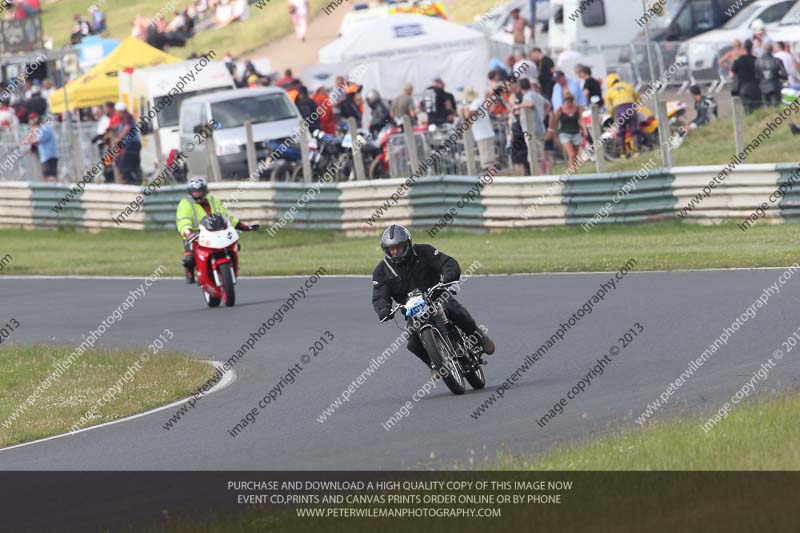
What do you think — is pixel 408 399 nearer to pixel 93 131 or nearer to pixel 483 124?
pixel 483 124

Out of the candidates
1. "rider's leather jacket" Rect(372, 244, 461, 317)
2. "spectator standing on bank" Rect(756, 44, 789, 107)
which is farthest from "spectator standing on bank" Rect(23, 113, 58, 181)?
"rider's leather jacket" Rect(372, 244, 461, 317)

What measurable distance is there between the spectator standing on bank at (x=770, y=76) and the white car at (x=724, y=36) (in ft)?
11.6

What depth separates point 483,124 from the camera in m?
26.5

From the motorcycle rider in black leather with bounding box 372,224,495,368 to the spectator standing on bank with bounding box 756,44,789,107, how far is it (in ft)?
52.8

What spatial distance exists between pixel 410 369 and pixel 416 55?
22.4 meters

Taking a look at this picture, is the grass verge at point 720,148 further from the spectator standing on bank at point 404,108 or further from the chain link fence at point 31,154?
the chain link fence at point 31,154

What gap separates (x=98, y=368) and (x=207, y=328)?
2.66 m

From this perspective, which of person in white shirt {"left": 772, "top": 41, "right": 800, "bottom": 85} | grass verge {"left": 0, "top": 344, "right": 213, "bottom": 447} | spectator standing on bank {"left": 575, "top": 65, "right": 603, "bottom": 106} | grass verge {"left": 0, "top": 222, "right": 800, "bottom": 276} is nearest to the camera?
grass verge {"left": 0, "top": 344, "right": 213, "bottom": 447}

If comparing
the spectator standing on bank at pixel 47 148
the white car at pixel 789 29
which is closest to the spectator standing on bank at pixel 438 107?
the white car at pixel 789 29

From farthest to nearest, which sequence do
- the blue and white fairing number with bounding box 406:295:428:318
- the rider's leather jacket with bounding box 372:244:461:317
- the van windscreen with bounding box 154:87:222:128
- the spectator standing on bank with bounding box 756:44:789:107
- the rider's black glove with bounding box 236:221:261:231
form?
the van windscreen with bounding box 154:87:222:128
the spectator standing on bank with bounding box 756:44:789:107
the rider's black glove with bounding box 236:221:261:231
the rider's leather jacket with bounding box 372:244:461:317
the blue and white fairing number with bounding box 406:295:428:318

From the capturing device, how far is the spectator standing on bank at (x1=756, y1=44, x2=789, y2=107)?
26.6 metres

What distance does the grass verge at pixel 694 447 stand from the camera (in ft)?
26.8

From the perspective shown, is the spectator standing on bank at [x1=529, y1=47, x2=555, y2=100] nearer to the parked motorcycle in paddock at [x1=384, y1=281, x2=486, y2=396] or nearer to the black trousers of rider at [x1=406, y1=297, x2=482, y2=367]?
the parked motorcycle in paddock at [x1=384, y1=281, x2=486, y2=396]

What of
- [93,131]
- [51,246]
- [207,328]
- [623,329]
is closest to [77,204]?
[51,246]
